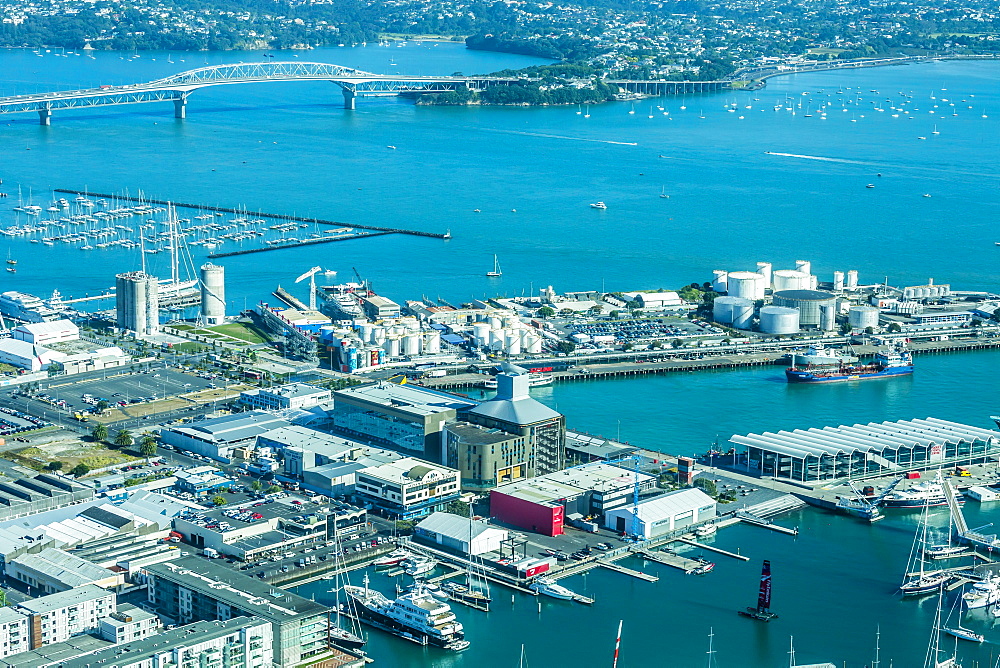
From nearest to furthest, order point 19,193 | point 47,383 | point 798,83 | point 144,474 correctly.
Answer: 1. point 144,474
2. point 47,383
3. point 19,193
4. point 798,83

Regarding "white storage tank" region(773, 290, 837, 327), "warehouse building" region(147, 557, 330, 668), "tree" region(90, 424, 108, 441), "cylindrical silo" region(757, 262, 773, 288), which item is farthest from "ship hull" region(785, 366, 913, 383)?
"warehouse building" region(147, 557, 330, 668)

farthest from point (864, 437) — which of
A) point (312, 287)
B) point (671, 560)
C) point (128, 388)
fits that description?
Result: point (312, 287)

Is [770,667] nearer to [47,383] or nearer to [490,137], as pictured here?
[47,383]

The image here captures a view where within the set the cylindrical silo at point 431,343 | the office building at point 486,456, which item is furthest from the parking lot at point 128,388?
the office building at point 486,456

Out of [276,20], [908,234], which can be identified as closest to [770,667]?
[908,234]

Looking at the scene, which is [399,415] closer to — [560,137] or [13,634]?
[13,634]
